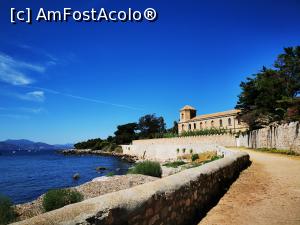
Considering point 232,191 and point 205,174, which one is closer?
point 205,174

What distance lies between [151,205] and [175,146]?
4254 centimetres

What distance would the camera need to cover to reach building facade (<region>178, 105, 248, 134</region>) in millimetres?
64062

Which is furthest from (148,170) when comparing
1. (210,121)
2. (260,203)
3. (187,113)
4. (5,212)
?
(187,113)

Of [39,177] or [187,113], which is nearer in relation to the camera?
[39,177]

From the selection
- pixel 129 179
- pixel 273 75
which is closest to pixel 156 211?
pixel 129 179

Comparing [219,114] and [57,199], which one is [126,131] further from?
[57,199]

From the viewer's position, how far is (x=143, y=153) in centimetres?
6188

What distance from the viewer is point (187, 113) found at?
83.2m

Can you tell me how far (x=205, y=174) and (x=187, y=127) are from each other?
74.1 metres

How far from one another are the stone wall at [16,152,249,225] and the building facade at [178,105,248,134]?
51.9m

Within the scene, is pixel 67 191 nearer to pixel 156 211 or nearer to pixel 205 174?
pixel 205 174

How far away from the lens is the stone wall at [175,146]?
3869 cm

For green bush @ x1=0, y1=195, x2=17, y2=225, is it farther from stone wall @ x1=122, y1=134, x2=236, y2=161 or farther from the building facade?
the building facade

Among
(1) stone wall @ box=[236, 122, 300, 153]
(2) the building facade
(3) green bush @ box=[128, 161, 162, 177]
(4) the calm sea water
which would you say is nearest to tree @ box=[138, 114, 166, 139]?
(2) the building facade
